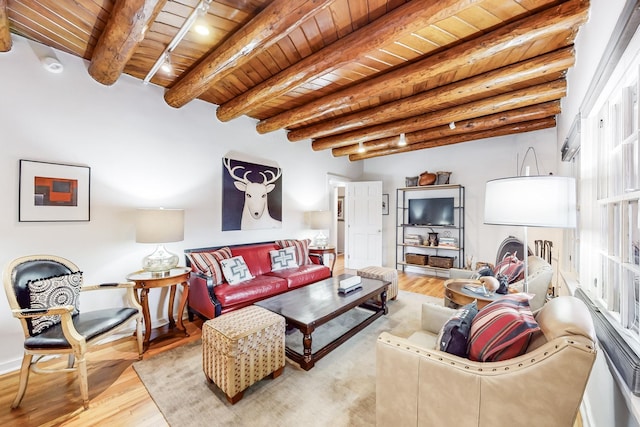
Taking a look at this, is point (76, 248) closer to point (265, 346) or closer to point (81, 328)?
point (81, 328)

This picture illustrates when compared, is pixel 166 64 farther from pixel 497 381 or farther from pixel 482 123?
pixel 482 123

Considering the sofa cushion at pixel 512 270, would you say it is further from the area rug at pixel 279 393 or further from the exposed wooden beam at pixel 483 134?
the exposed wooden beam at pixel 483 134

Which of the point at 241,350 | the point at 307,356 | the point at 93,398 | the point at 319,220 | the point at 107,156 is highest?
the point at 107,156

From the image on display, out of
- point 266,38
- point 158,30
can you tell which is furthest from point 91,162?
point 266,38

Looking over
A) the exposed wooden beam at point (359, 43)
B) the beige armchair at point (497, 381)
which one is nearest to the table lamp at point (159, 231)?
the exposed wooden beam at point (359, 43)

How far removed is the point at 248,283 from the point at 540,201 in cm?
290

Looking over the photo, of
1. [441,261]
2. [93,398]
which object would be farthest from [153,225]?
[441,261]

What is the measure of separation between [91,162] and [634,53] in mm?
3941

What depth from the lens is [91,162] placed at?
8.70 ft

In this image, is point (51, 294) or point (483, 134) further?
point (483, 134)

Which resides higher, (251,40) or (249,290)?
(251,40)

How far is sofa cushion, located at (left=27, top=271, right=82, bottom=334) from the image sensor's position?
1935 millimetres

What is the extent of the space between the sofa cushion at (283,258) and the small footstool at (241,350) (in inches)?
69.3

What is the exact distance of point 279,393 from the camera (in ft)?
6.31
